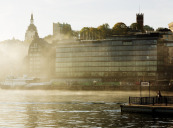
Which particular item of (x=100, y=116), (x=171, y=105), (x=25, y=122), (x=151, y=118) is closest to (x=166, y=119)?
(x=151, y=118)

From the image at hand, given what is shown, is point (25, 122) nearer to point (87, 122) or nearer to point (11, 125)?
point (11, 125)

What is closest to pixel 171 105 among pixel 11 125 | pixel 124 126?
pixel 124 126

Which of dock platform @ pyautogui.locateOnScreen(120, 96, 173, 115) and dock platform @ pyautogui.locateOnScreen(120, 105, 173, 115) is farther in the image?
dock platform @ pyautogui.locateOnScreen(120, 96, 173, 115)

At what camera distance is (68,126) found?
55.8 metres

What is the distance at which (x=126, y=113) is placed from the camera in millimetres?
70875

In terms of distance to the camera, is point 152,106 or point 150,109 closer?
point 150,109

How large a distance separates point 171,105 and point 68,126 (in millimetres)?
22778

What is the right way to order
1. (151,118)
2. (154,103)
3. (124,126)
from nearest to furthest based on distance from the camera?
(124,126), (151,118), (154,103)

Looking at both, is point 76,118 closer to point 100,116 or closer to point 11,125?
point 100,116

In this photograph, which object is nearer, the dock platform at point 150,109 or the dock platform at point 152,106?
the dock platform at point 150,109

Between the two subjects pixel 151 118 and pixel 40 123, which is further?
pixel 151 118

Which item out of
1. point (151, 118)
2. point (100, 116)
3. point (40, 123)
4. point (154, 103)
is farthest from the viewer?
point (154, 103)

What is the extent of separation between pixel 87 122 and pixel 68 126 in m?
5.09

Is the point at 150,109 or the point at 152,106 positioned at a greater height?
the point at 152,106
